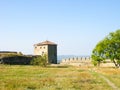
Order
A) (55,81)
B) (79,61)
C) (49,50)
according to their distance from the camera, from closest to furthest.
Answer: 1. (55,81)
2. (79,61)
3. (49,50)

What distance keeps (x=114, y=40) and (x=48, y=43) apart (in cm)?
3301

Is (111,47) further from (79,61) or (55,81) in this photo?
(55,81)

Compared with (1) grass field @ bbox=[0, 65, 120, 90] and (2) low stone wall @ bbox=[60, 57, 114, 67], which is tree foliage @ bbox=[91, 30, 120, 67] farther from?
(1) grass field @ bbox=[0, 65, 120, 90]

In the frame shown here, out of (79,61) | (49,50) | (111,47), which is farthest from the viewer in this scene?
(49,50)

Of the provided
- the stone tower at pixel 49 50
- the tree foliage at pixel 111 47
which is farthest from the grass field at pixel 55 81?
the stone tower at pixel 49 50

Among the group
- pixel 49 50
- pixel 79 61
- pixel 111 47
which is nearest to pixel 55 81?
pixel 111 47

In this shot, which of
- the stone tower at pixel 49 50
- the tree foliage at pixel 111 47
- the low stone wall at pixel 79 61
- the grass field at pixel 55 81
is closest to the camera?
the grass field at pixel 55 81

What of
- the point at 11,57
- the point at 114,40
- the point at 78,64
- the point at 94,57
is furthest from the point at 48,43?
the point at 114,40

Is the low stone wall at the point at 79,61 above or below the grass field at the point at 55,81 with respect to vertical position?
above

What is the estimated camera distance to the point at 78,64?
93.1 metres

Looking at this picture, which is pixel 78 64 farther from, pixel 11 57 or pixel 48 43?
pixel 11 57

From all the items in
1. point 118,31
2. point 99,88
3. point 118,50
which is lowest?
point 99,88

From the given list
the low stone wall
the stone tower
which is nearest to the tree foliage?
the low stone wall

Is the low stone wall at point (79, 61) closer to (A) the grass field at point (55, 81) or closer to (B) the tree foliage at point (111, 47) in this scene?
(B) the tree foliage at point (111, 47)
